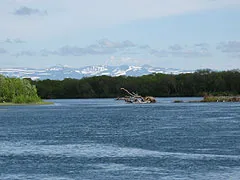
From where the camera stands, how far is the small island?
164m

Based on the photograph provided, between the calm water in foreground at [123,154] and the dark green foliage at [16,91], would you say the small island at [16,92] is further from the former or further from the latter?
the calm water in foreground at [123,154]

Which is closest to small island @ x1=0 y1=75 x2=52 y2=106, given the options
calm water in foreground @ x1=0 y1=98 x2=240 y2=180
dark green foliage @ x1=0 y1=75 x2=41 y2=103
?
dark green foliage @ x1=0 y1=75 x2=41 y2=103

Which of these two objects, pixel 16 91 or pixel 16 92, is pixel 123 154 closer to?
pixel 16 91

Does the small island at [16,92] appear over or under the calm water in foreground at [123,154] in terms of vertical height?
over

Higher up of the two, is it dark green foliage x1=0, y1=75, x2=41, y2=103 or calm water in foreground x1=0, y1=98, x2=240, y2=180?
dark green foliage x1=0, y1=75, x2=41, y2=103

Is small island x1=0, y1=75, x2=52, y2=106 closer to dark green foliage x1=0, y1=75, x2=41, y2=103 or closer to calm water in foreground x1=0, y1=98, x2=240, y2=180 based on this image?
dark green foliage x1=0, y1=75, x2=41, y2=103

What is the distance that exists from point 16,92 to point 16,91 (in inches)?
23.0

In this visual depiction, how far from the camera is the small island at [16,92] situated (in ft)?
539

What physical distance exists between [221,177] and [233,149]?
12976 mm

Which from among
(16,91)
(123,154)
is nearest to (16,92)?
(16,91)

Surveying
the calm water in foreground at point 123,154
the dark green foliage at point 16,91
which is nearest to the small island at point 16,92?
the dark green foliage at point 16,91

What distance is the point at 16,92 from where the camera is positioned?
166250mm

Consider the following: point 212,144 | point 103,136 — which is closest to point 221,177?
point 212,144

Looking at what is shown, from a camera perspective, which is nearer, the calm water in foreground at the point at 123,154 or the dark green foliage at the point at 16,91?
the calm water in foreground at the point at 123,154
